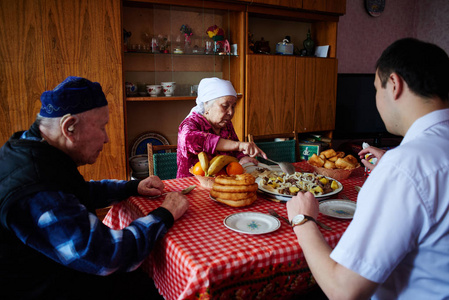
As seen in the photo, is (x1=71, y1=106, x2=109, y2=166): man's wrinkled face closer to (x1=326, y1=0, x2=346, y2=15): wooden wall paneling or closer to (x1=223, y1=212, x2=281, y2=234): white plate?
(x1=223, y1=212, x2=281, y2=234): white plate

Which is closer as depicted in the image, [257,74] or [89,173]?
[89,173]

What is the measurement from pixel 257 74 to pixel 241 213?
2294 mm

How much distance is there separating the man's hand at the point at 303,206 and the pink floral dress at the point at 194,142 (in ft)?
2.82

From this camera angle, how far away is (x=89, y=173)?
2805mm

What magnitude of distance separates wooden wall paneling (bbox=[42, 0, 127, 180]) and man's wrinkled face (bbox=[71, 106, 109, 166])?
1.70 metres

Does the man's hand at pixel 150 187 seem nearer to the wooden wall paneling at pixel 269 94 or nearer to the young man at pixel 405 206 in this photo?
the young man at pixel 405 206

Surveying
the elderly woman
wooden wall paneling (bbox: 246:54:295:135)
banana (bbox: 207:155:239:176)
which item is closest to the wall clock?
wooden wall paneling (bbox: 246:54:295:135)

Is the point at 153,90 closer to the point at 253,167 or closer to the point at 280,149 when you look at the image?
the point at 280,149

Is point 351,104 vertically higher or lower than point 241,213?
higher

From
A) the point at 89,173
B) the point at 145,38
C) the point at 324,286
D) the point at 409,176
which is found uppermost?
the point at 145,38

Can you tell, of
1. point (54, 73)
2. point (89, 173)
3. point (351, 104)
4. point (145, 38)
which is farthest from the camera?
point (351, 104)

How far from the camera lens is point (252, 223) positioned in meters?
1.19

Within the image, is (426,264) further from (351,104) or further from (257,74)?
(351,104)

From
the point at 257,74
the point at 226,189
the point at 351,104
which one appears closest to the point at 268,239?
the point at 226,189
